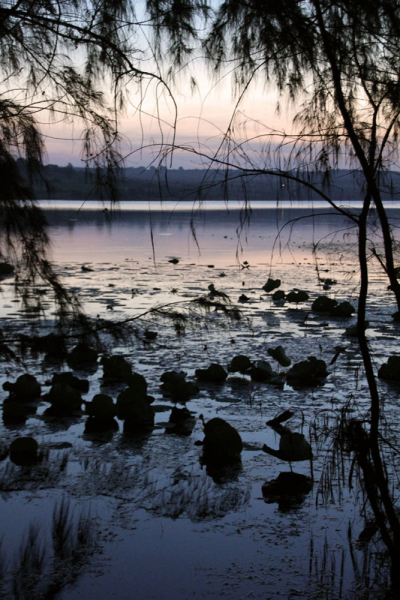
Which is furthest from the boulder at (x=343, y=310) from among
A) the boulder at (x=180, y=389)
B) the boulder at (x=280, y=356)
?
the boulder at (x=180, y=389)

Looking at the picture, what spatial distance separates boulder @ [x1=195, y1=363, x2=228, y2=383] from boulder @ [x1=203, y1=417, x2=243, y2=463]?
1.07 metres

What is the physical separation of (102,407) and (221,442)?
690 millimetres

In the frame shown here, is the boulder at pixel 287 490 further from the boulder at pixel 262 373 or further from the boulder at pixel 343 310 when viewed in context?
the boulder at pixel 343 310

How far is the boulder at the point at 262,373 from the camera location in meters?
3.93

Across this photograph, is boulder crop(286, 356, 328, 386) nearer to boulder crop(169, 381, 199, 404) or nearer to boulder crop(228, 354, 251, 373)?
boulder crop(228, 354, 251, 373)

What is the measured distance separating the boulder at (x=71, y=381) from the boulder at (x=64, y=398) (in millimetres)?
146

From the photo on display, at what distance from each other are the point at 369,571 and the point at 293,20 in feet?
6.43

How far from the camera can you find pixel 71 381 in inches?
140

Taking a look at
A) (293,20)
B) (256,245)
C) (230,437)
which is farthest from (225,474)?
(256,245)

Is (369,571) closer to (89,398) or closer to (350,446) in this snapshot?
(350,446)

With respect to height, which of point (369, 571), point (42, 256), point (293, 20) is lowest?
point (369, 571)

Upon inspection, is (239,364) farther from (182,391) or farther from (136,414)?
(136,414)

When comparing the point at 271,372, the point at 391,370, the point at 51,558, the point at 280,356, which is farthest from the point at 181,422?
the point at 391,370

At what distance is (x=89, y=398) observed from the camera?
357 centimetres
